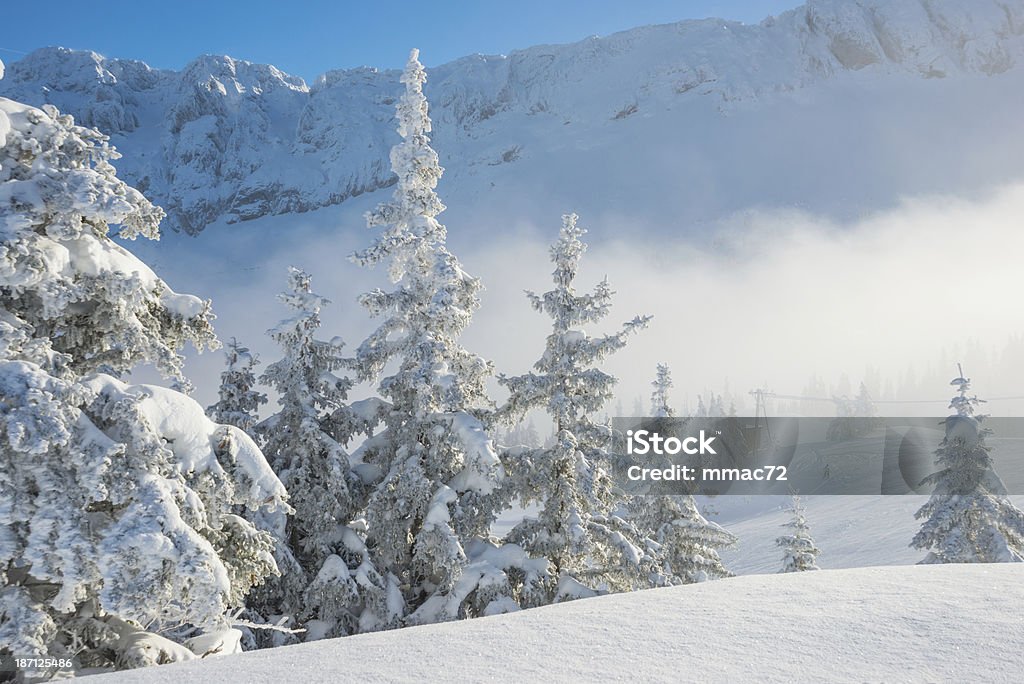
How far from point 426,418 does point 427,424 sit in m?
0.16

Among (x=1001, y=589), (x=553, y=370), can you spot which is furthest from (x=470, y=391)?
(x=1001, y=589)

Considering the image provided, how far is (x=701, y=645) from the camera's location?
18.1 ft

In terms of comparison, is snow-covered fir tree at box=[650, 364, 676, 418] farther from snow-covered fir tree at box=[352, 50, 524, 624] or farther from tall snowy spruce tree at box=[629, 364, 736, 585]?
snow-covered fir tree at box=[352, 50, 524, 624]

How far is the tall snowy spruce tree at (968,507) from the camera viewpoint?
75.2ft

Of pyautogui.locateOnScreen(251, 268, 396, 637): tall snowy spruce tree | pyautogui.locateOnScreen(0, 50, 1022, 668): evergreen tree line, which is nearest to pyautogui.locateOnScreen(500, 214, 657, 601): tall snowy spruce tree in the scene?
pyautogui.locateOnScreen(0, 50, 1022, 668): evergreen tree line

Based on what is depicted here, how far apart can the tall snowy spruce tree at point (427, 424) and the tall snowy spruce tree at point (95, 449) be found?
248 inches

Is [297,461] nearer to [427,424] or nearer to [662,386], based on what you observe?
[427,424]

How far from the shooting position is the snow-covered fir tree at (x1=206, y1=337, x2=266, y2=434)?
1564 centimetres

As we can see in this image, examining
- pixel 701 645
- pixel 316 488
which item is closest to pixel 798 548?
pixel 316 488

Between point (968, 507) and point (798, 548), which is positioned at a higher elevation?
point (968, 507)

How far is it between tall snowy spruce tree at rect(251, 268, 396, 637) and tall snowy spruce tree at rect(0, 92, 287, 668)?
222 inches

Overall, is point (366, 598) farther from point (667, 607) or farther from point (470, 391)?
point (667, 607)

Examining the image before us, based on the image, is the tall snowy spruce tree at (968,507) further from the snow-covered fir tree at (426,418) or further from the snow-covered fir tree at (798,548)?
the snow-covered fir tree at (426,418)

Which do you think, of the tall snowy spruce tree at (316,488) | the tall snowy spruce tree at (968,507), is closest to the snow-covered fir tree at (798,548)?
the tall snowy spruce tree at (968,507)
